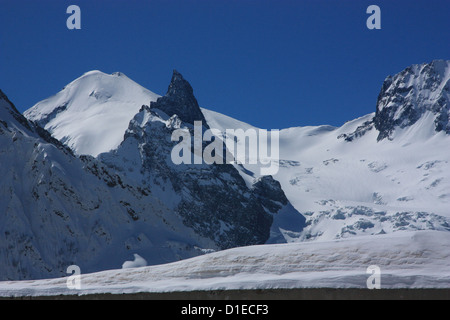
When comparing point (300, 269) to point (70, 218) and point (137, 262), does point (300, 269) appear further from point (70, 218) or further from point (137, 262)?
point (70, 218)

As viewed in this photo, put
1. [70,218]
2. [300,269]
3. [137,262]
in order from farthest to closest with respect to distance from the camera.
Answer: [70,218], [137,262], [300,269]

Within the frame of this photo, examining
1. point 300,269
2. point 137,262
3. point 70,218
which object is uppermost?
point 70,218

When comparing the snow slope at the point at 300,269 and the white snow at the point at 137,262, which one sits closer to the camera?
the snow slope at the point at 300,269

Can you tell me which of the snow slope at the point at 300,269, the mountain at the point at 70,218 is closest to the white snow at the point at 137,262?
the mountain at the point at 70,218

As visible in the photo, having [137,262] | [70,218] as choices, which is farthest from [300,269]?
→ [70,218]

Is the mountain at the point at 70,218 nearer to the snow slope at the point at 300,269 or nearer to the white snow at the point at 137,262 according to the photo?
the white snow at the point at 137,262

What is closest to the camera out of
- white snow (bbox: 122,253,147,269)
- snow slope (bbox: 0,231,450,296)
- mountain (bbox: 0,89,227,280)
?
snow slope (bbox: 0,231,450,296)

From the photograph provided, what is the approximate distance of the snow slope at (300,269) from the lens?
9.50 m

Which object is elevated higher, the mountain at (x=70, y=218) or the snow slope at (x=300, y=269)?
the mountain at (x=70, y=218)

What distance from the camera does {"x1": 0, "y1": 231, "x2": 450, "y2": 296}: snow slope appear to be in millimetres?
9500

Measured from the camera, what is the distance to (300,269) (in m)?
10.6

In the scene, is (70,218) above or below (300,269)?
above

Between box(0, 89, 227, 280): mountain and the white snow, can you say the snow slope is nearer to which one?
the white snow

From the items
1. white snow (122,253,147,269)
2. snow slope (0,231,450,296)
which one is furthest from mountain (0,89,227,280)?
snow slope (0,231,450,296)
